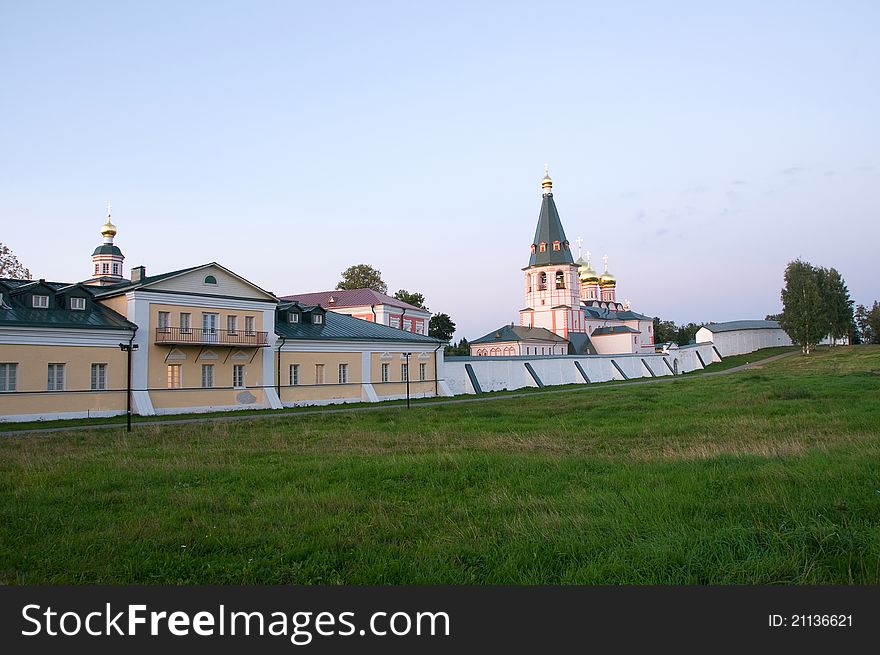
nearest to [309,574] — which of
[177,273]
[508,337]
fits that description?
[177,273]

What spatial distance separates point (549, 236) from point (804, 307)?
101 feet

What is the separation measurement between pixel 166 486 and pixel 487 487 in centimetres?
496

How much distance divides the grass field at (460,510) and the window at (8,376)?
1088 centimetres

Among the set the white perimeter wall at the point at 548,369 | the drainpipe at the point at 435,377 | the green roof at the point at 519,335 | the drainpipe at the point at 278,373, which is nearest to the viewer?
the drainpipe at the point at 278,373

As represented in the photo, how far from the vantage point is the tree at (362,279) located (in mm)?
74750

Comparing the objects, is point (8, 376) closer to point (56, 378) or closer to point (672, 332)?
point (56, 378)

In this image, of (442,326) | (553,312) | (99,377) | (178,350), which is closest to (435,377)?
(178,350)

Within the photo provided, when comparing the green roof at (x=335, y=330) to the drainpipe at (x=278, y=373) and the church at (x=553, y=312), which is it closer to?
the drainpipe at (x=278, y=373)

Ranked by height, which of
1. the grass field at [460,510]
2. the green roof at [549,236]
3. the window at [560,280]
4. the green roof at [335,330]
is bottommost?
the grass field at [460,510]

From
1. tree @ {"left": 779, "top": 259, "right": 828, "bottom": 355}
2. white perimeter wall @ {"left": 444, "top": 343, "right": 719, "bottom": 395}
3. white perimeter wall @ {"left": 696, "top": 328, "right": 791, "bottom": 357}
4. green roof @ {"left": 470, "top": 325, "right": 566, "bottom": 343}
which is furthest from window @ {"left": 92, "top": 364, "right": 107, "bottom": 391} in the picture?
white perimeter wall @ {"left": 696, "top": 328, "right": 791, "bottom": 357}

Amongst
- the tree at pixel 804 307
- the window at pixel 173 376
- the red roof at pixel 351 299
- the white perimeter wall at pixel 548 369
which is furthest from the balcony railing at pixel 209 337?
the tree at pixel 804 307

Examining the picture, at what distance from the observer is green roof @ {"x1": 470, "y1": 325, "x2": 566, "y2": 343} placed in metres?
74.2

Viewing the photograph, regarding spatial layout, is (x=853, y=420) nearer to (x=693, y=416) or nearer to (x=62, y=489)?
(x=693, y=416)

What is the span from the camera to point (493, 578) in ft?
18.2
